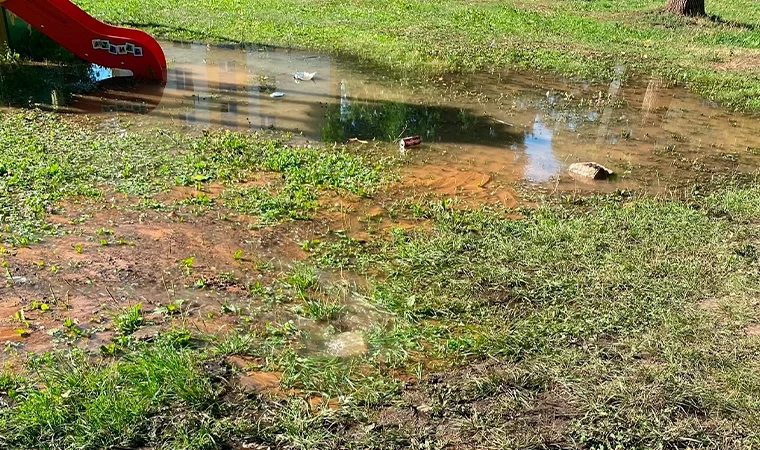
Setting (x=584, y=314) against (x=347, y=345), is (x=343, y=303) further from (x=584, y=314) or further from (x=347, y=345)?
(x=584, y=314)

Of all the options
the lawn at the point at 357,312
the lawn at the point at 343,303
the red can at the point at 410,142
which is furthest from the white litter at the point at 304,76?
the lawn at the point at 357,312

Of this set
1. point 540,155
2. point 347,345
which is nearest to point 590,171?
point 540,155

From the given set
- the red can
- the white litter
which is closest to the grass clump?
the red can

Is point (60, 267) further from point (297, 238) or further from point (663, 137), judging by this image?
point (663, 137)

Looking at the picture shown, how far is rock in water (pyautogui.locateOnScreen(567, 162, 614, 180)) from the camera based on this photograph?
22.1ft

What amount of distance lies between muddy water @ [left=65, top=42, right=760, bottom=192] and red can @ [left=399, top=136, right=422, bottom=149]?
10 centimetres

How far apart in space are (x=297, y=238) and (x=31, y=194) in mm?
2372

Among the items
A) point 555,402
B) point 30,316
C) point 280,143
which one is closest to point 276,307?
point 30,316

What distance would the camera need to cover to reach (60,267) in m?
4.39

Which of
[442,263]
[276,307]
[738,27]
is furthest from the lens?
[738,27]

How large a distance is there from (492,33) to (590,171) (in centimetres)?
776

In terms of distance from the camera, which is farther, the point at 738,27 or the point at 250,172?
the point at 738,27

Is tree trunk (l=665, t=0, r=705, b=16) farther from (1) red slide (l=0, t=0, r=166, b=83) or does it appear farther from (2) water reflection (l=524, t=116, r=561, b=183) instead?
(1) red slide (l=0, t=0, r=166, b=83)

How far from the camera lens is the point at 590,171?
22.2 feet
